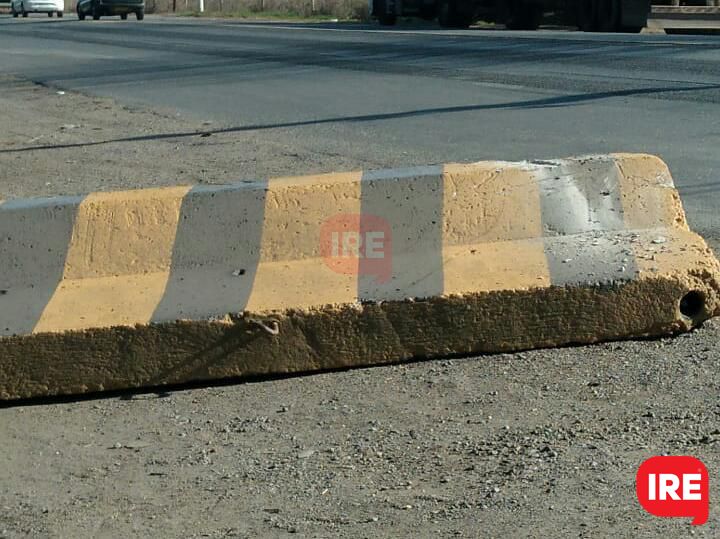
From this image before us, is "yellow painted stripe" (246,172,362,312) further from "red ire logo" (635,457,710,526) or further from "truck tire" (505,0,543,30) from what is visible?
"truck tire" (505,0,543,30)

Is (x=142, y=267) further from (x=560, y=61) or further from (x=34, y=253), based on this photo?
(x=560, y=61)

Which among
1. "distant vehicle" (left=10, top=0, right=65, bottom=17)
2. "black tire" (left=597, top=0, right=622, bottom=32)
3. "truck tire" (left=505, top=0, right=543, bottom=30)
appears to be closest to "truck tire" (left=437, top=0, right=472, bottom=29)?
"truck tire" (left=505, top=0, right=543, bottom=30)

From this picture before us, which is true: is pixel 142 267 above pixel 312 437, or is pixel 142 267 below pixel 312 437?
above

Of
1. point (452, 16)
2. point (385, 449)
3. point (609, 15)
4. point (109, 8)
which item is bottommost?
point (109, 8)

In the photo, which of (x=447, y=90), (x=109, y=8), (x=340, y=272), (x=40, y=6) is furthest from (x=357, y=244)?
(x=40, y=6)

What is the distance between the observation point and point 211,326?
14.9ft

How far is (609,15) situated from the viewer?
3094 centimetres

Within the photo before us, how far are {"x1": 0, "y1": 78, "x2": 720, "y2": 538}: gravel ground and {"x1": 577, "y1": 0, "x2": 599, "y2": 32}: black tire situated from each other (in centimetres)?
2750

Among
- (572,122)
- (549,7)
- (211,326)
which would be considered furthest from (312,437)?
(549,7)

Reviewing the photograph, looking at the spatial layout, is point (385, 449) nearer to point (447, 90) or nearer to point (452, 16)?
point (447, 90)

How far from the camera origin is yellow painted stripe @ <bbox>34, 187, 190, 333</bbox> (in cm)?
469

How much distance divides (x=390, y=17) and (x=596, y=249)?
120ft

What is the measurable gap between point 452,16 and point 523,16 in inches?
124

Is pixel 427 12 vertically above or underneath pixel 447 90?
underneath
